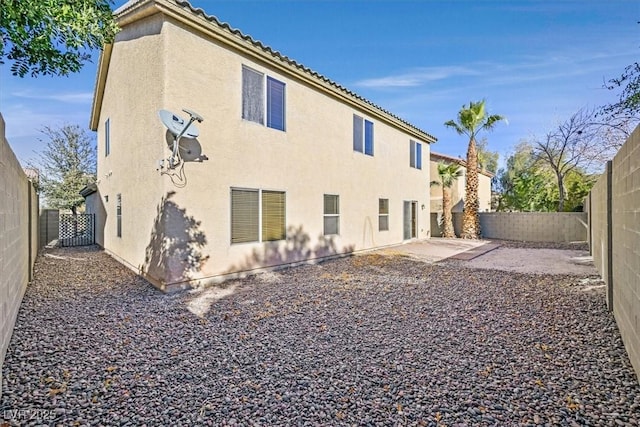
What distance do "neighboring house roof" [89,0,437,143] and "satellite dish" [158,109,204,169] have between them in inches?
85.0

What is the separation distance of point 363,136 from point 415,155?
5692 millimetres

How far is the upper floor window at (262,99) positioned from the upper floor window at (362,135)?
14.0 feet

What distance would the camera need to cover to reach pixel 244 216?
29.5 feet

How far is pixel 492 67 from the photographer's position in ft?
50.5

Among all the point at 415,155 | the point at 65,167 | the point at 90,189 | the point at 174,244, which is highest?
the point at 65,167

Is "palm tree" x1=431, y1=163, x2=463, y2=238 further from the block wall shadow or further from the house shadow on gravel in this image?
the block wall shadow

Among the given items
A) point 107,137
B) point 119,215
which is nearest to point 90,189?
point 107,137

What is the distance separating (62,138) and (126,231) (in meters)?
21.9

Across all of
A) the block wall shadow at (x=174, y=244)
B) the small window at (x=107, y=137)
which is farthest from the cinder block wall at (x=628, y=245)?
the small window at (x=107, y=137)

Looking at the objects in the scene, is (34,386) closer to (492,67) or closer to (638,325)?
(638,325)

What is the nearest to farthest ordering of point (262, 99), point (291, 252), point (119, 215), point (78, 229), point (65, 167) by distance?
1. point (262, 99)
2. point (291, 252)
3. point (119, 215)
4. point (78, 229)
5. point (65, 167)

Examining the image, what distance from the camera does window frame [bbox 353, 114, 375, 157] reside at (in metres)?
13.8

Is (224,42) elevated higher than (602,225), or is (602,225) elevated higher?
(224,42)

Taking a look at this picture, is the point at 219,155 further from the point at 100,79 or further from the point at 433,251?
the point at 433,251
